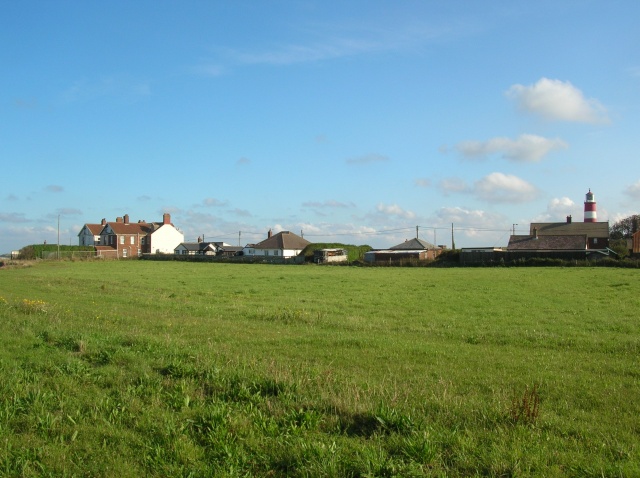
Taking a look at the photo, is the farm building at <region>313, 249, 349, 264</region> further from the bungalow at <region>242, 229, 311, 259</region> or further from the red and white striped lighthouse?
the red and white striped lighthouse

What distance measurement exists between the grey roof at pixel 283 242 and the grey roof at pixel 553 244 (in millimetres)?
44180

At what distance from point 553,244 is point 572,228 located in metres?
19.3

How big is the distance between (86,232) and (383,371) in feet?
436

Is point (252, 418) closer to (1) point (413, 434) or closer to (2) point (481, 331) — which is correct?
(1) point (413, 434)

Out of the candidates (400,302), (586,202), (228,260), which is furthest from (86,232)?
(400,302)

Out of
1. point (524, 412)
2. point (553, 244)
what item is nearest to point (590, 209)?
point (553, 244)

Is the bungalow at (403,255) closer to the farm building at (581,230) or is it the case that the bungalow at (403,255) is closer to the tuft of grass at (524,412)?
the farm building at (581,230)

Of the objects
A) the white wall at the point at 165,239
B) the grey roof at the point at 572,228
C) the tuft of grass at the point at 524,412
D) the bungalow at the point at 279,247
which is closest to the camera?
the tuft of grass at the point at 524,412

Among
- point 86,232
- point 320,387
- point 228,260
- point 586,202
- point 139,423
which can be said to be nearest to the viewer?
point 139,423

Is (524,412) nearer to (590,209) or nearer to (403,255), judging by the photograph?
(403,255)

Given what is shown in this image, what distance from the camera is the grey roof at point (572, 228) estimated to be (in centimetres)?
9875

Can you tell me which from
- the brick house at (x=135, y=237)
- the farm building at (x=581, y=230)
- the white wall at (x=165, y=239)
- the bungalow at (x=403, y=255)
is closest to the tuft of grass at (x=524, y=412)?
the bungalow at (x=403, y=255)

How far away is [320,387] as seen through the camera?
26.1 feet

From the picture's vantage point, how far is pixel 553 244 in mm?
85438
